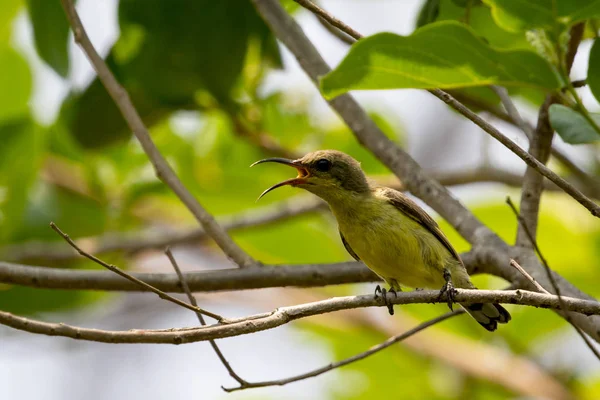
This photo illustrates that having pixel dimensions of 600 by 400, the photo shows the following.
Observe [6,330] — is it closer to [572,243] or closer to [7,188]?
[7,188]

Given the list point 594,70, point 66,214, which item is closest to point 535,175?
point 594,70

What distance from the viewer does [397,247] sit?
443 cm

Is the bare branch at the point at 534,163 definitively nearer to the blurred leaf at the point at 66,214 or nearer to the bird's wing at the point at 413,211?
the bird's wing at the point at 413,211

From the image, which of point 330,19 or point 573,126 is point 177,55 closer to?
point 330,19

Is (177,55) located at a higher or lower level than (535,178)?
higher

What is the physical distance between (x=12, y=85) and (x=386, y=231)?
3.29 meters

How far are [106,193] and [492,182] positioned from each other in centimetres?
292

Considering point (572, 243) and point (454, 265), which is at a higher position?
point (572, 243)

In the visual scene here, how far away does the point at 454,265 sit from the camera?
4.23 meters

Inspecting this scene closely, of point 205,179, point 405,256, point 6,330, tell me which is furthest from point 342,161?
point 6,330

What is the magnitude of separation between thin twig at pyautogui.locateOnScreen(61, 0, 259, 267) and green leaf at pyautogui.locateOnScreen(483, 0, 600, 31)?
1601 mm

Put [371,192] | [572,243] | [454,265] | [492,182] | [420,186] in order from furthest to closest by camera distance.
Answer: [572,243] < [492,182] < [371,192] < [454,265] < [420,186]

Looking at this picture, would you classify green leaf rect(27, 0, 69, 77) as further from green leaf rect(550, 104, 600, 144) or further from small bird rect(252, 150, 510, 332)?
green leaf rect(550, 104, 600, 144)

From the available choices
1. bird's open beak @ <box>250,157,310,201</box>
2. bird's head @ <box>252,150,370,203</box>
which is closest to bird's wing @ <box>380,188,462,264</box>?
bird's head @ <box>252,150,370,203</box>
